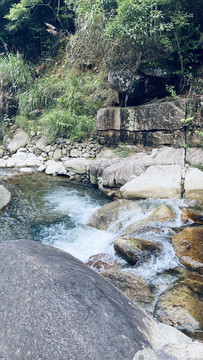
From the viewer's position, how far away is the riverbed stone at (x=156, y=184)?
5.07 meters

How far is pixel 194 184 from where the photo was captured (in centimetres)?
504

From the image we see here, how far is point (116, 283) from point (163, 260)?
2.42 feet

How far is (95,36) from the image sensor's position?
7.96 meters

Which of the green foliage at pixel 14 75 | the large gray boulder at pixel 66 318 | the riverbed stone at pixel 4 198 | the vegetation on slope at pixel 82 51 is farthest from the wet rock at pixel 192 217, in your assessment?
the green foliage at pixel 14 75

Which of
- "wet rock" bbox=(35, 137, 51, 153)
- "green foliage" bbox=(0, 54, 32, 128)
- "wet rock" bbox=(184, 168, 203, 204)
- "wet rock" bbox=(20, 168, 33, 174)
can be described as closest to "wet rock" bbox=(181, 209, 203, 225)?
"wet rock" bbox=(184, 168, 203, 204)

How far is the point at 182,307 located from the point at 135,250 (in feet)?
3.11

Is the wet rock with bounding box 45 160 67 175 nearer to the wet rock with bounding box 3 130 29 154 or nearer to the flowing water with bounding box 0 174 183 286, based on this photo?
the flowing water with bounding box 0 174 183 286

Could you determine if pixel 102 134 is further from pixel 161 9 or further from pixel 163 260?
pixel 163 260

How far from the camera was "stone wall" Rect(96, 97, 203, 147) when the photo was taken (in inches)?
234

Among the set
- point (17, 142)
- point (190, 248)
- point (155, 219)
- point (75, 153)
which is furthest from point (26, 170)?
point (190, 248)

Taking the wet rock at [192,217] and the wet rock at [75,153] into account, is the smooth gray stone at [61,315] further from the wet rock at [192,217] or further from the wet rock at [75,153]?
the wet rock at [75,153]

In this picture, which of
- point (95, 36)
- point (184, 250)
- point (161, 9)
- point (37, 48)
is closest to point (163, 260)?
point (184, 250)

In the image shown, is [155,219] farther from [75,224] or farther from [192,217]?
[75,224]

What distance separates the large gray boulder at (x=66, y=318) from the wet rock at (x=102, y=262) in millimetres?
1566
